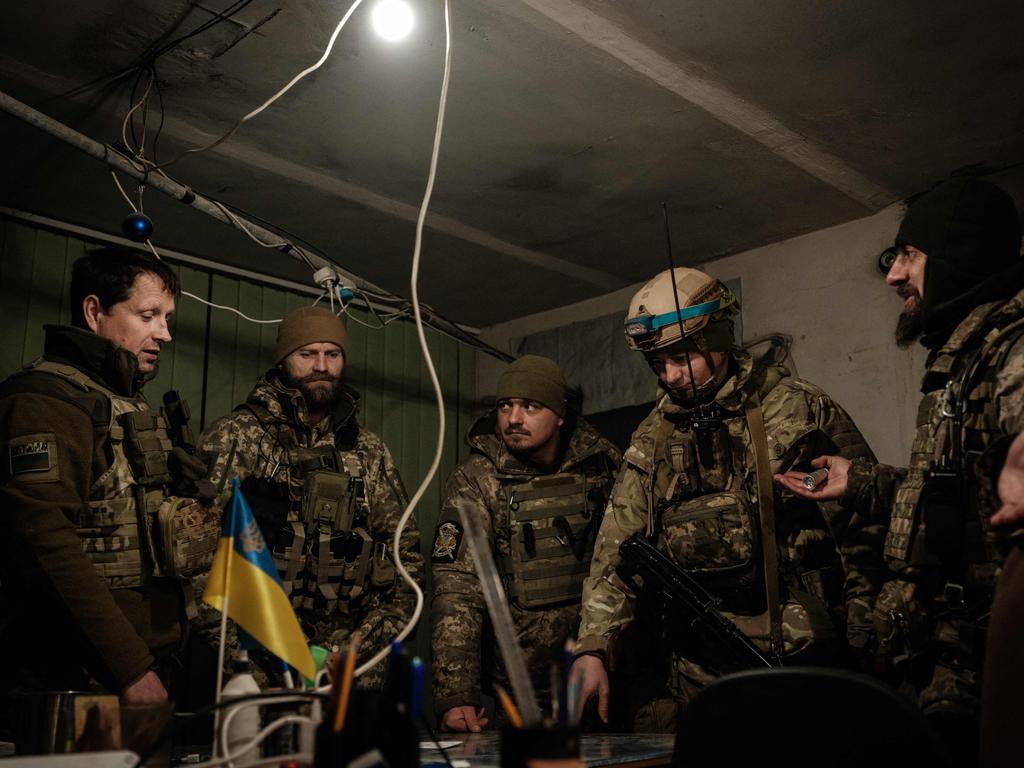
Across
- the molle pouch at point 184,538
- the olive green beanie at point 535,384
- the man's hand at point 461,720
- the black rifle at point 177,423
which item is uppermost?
the olive green beanie at point 535,384

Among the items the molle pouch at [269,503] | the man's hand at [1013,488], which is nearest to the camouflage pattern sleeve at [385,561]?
the molle pouch at [269,503]

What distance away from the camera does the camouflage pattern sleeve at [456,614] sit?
12.4 ft

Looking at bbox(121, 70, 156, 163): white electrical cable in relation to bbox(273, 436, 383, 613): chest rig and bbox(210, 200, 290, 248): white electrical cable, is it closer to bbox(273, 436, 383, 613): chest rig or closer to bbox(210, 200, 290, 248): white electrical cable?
bbox(210, 200, 290, 248): white electrical cable

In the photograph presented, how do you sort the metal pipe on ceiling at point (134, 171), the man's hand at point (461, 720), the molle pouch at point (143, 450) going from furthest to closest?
the man's hand at point (461, 720) → the metal pipe on ceiling at point (134, 171) → the molle pouch at point (143, 450)

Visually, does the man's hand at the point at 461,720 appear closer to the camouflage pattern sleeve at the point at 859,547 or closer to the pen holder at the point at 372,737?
the camouflage pattern sleeve at the point at 859,547

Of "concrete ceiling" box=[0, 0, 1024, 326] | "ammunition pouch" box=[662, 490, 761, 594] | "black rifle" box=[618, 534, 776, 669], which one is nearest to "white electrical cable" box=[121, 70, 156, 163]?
"concrete ceiling" box=[0, 0, 1024, 326]

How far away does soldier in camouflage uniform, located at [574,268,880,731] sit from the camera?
313 cm

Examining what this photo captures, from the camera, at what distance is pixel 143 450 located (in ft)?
9.37

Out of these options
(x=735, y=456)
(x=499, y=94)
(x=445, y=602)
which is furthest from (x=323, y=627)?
(x=499, y=94)

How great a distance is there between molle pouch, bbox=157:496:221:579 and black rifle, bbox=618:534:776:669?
1.50 metres

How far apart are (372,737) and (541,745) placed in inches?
7.8

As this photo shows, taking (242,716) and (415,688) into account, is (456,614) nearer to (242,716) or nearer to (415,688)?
(242,716)

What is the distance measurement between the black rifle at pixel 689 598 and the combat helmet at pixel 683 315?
795 millimetres

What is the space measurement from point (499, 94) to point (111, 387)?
5.74 feet
